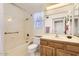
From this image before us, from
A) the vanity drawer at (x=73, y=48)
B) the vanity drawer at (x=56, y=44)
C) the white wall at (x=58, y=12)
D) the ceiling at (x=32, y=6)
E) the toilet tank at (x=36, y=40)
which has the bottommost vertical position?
the vanity drawer at (x=73, y=48)

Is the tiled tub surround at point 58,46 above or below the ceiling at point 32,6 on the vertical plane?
below

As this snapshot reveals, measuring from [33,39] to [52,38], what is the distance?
11.3 inches

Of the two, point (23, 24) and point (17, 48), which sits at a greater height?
point (23, 24)

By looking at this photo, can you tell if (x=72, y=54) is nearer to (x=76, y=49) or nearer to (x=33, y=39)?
(x=76, y=49)

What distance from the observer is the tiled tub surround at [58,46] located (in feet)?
5.98

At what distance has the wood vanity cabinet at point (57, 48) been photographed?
72.0 inches

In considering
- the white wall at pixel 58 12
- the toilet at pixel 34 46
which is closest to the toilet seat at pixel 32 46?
the toilet at pixel 34 46

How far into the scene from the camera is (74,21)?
74.2 inches

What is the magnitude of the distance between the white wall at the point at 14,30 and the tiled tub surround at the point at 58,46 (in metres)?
0.31

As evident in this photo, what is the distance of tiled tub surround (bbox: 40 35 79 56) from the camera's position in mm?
1824

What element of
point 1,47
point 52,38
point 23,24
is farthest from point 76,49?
point 1,47

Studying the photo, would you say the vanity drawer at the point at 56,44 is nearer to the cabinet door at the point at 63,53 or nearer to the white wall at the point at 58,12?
the cabinet door at the point at 63,53

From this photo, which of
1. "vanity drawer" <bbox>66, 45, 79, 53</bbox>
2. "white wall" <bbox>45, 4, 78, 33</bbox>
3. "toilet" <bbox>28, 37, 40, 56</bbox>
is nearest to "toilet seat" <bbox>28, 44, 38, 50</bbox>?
"toilet" <bbox>28, 37, 40, 56</bbox>

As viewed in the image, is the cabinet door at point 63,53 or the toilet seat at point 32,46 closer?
the cabinet door at point 63,53
